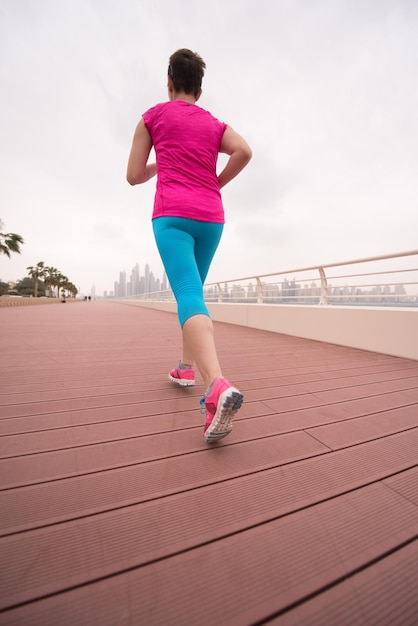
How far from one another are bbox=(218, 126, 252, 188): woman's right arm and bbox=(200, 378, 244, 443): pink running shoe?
976 mm

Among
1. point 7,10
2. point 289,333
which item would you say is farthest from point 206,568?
point 7,10

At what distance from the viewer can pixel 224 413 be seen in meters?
0.88

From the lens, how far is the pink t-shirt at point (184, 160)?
44.4 inches

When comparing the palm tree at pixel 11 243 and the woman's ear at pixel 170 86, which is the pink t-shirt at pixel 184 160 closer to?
the woman's ear at pixel 170 86

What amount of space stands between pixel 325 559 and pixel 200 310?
0.79 m

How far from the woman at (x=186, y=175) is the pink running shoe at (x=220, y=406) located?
0.17m

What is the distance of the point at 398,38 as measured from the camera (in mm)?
6988

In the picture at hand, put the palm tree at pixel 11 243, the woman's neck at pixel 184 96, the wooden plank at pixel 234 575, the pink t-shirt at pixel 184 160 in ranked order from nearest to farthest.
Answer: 1. the wooden plank at pixel 234 575
2. the pink t-shirt at pixel 184 160
3. the woman's neck at pixel 184 96
4. the palm tree at pixel 11 243

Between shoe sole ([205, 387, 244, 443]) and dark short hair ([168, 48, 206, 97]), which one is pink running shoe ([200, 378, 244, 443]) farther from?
dark short hair ([168, 48, 206, 97])

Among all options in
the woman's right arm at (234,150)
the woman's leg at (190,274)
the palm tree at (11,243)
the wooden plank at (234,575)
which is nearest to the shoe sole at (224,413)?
the woman's leg at (190,274)

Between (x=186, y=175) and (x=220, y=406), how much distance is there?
94 cm

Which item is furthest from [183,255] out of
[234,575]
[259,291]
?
[259,291]

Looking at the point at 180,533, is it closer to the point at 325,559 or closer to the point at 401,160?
the point at 325,559

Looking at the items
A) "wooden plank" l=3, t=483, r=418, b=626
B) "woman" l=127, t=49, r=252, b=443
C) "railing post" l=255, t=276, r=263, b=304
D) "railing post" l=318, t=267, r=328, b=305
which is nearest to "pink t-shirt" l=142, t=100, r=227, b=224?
"woman" l=127, t=49, r=252, b=443
